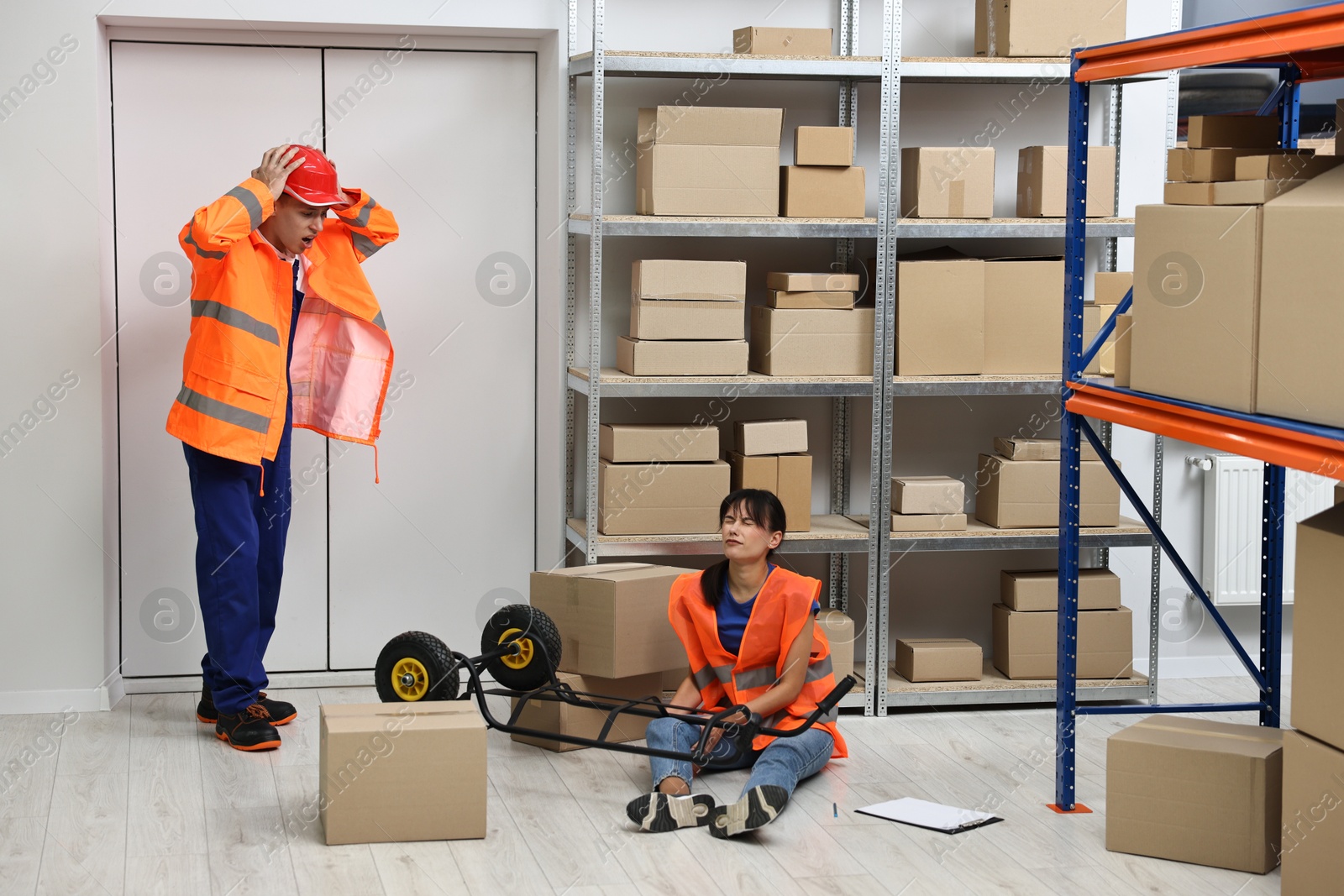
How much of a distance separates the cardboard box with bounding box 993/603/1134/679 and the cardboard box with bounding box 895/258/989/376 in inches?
36.4

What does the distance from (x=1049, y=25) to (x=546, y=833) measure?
3.06 m

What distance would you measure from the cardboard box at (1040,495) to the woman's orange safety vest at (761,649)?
102 cm

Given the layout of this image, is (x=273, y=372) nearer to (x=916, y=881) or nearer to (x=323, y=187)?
(x=323, y=187)

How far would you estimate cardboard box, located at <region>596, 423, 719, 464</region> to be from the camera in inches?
180

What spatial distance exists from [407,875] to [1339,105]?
2.84 meters

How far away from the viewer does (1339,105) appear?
128 inches

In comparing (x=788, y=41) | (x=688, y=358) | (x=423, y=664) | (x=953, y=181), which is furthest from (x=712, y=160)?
(x=423, y=664)

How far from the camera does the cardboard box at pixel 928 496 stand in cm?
474

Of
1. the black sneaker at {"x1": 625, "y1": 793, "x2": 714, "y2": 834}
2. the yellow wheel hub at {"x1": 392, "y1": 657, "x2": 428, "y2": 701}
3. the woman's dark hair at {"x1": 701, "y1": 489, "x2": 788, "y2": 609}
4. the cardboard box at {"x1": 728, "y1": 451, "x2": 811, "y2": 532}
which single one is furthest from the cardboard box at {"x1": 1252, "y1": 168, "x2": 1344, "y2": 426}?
the yellow wheel hub at {"x1": 392, "y1": 657, "x2": 428, "y2": 701}

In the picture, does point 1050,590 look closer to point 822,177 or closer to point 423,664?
point 822,177

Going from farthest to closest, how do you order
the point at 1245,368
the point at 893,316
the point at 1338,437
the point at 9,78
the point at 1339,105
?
1. the point at 893,316
2. the point at 9,78
3. the point at 1339,105
4. the point at 1245,368
5. the point at 1338,437

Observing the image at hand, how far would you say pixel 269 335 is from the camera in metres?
4.18

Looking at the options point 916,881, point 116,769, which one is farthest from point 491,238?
point 916,881

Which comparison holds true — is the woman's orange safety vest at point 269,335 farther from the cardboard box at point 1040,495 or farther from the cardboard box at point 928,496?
the cardboard box at point 1040,495
